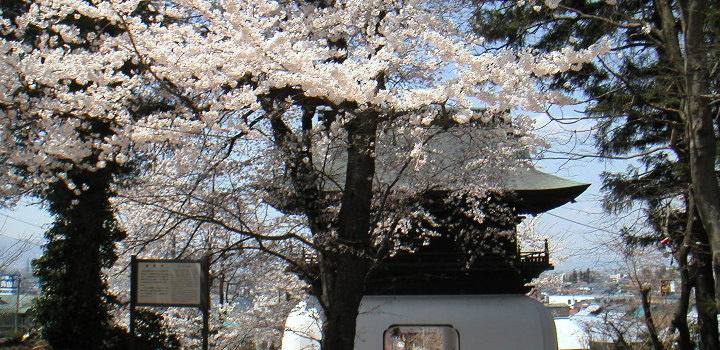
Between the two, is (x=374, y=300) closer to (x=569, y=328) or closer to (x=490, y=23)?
(x=490, y=23)

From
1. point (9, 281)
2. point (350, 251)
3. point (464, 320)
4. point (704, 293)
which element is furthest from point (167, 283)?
point (9, 281)

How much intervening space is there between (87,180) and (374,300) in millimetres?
6074

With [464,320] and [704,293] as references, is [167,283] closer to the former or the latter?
[704,293]

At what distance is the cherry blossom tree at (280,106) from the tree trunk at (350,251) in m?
0.01

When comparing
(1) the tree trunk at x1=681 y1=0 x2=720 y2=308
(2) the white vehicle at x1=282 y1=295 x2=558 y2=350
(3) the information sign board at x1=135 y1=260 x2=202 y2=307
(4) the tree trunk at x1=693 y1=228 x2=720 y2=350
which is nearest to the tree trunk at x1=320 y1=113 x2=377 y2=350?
(3) the information sign board at x1=135 y1=260 x2=202 y2=307

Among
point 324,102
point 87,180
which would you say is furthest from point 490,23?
point 87,180

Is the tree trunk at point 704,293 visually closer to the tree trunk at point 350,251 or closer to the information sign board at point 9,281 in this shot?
the tree trunk at point 350,251

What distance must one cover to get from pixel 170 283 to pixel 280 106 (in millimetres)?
1932

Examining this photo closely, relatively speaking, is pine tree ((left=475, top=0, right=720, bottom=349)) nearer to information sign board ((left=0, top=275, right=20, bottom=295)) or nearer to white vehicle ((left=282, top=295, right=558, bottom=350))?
white vehicle ((left=282, top=295, right=558, bottom=350))

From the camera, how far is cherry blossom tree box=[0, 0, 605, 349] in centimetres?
523

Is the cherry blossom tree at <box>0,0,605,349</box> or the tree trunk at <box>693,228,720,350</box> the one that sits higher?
the cherry blossom tree at <box>0,0,605,349</box>

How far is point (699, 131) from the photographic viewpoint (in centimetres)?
581

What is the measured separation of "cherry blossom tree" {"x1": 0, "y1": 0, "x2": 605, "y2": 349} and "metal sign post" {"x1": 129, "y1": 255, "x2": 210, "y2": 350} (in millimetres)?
636

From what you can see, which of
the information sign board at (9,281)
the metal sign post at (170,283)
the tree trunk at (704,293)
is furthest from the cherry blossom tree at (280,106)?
the information sign board at (9,281)
